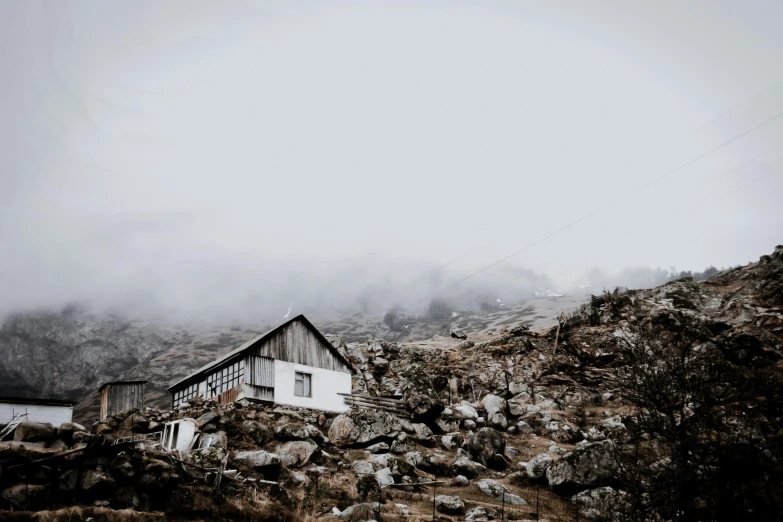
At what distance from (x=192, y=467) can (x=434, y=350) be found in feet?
164

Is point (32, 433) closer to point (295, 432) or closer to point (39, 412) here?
point (295, 432)

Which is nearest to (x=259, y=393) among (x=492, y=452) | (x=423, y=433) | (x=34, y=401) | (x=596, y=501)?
(x=423, y=433)

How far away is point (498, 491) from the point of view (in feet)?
90.2

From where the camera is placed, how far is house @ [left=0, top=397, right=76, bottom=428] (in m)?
33.5

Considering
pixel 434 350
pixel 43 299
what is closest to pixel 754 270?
pixel 434 350

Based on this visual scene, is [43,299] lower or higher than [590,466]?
higher

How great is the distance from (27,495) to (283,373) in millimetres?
23009

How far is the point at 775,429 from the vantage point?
28578mm

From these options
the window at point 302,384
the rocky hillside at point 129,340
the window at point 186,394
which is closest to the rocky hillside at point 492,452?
the window at point 302,384

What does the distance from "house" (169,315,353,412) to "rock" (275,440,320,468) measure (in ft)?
31.2

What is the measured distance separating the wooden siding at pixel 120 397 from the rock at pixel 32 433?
73.6 feet

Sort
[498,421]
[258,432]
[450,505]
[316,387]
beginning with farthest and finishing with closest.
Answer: [316,387]
[498,421]
[258,432]
[450,505]

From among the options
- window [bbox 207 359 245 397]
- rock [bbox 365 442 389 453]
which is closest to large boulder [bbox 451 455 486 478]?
rock [bbox 365 442 389 453]

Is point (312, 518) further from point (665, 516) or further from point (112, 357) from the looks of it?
point (112, 357)
